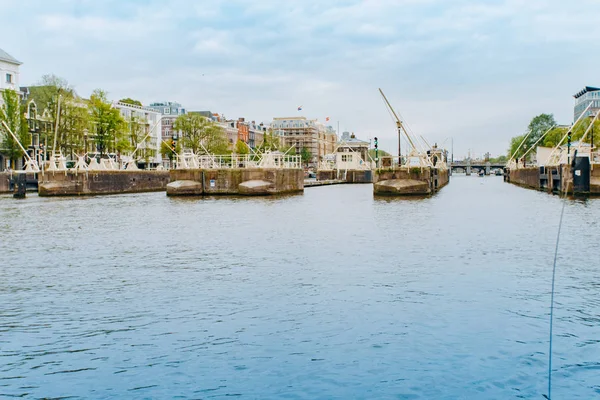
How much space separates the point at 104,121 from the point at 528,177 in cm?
6122

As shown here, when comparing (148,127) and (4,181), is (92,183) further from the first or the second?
(148,127)

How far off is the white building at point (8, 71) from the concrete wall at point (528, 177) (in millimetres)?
73720

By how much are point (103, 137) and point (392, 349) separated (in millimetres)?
89819

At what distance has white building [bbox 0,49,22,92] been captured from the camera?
9525 cm

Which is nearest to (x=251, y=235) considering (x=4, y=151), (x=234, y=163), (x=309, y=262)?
(x=309, y=262)

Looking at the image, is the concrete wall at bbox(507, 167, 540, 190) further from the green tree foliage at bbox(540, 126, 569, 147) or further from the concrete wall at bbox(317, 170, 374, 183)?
Result: the green tree foliage at bbox(540, 126, 569, 147)

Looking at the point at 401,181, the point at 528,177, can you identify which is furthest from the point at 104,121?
the point at 528,177

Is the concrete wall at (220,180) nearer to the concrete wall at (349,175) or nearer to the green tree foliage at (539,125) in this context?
the concrete wall at (349,175)

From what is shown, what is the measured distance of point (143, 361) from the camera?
38.0 ft

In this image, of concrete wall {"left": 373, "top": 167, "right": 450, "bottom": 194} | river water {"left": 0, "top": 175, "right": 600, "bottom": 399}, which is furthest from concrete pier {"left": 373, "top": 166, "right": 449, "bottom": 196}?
river water {"left": 0, "top": 175, "right": 600, "bottom": 399}

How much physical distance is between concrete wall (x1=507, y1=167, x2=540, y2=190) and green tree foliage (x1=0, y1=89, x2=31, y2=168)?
218ft

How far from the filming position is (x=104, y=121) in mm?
94500

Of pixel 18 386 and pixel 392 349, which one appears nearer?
pixel 18 386

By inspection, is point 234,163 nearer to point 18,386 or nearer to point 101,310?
point 101,310
